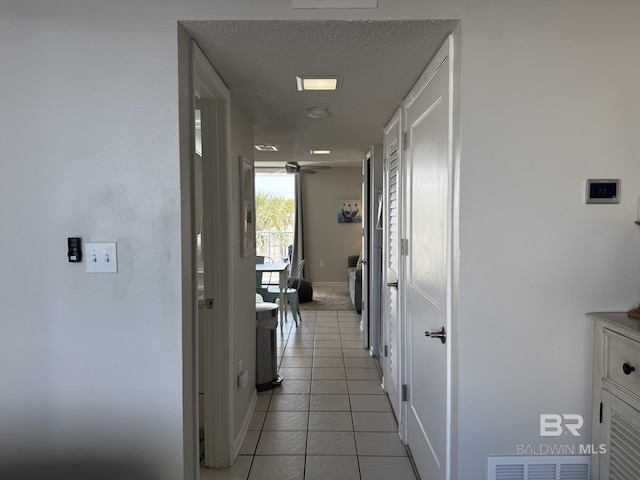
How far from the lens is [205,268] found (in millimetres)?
2244

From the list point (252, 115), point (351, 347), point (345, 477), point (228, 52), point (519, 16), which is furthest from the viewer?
point (351, 347)

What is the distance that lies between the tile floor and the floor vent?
2.62 feet

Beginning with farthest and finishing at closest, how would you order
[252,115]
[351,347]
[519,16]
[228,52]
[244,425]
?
[351,347] → [252,115] → [244,425] → [228,52] → [519,16]

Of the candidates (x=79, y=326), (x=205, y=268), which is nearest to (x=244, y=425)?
(x=205, y=268)

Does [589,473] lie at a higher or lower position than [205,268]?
lower

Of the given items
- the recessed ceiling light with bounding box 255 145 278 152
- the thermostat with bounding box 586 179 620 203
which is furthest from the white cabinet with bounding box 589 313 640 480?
the recessed ceiling light with bounding box 255 145 278 152

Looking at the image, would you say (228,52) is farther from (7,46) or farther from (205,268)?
(205,268)

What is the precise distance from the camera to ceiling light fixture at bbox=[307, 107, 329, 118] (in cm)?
257

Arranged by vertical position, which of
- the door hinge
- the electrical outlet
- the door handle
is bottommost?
the electrical outlet

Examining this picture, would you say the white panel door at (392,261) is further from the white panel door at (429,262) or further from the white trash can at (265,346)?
the white trash can at (265,346)

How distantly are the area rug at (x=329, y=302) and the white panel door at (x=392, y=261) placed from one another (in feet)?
9.87

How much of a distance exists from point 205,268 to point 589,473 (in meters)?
1.97

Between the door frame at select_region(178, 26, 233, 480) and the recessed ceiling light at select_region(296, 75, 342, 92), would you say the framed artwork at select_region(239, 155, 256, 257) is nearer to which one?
the door frame at select_region(178, 26, 233, 480)

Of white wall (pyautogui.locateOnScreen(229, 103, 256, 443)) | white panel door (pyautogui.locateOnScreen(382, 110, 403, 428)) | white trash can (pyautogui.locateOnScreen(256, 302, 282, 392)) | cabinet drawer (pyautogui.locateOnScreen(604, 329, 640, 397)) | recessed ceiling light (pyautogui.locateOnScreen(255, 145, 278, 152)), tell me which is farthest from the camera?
recessed ceiling light (pyautogui.locateOnScreen(255, 145, 278, 152))
